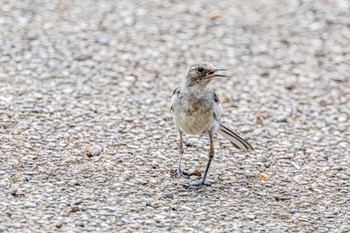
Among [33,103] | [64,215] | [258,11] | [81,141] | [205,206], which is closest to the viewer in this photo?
[64,215]

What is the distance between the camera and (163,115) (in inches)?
371

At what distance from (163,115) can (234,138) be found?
1425 millimetres

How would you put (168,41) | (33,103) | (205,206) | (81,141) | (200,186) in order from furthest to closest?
(168,41) → (33,103) → (81,141) → (200,186) → (205,206)

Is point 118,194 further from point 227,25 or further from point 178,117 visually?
point 227,25

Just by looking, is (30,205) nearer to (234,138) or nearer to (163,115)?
(234,138)

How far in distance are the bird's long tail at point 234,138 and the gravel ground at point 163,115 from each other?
191 mm

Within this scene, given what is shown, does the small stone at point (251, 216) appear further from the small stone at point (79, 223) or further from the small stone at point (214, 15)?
the small stone at point (214, 15)

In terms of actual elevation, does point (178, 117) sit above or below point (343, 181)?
above

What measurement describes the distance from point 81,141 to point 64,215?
6.19ft

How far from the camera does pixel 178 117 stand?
301 inches

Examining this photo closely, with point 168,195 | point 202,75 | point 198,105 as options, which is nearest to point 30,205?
point 168,195

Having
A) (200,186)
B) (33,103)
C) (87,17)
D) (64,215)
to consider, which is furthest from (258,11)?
(64,215)

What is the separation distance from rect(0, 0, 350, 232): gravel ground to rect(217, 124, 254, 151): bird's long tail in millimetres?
191

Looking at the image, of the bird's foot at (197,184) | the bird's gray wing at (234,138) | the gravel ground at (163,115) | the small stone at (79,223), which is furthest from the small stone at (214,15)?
the small stone at (79,223)
